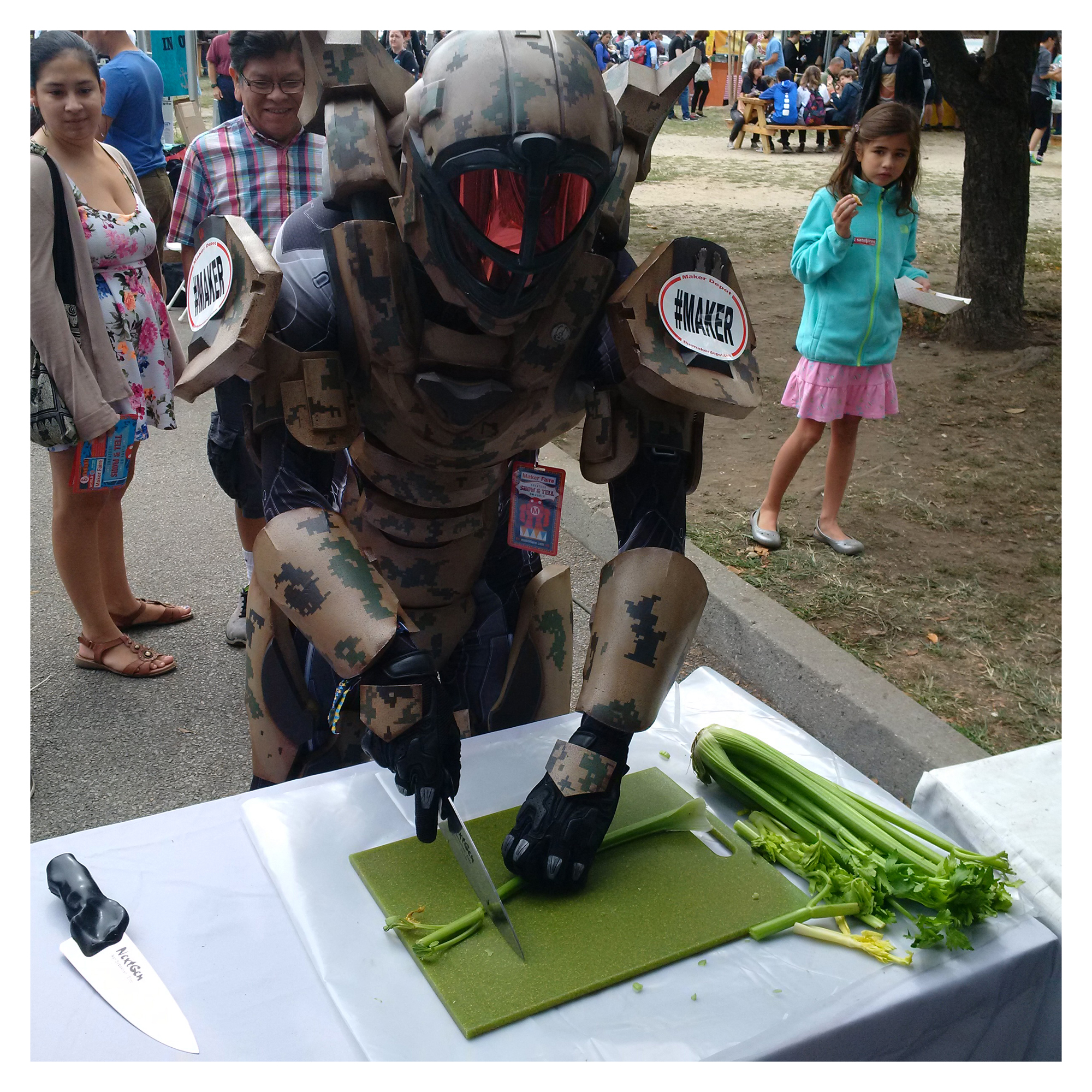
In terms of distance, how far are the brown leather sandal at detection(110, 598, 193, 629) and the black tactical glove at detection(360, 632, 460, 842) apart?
2465 mm

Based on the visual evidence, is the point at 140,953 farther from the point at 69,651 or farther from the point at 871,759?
the point at 69,651

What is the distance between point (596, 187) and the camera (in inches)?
58.2

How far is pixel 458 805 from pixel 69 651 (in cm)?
231

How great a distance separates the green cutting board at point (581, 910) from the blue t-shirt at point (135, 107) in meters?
3.86

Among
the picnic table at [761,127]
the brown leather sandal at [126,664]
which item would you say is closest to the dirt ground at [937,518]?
the brown leather sandal at [126,664]

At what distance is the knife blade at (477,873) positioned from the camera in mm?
1498

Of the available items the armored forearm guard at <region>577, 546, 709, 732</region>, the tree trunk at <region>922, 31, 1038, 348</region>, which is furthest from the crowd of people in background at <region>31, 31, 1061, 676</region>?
the tree trunk at <region>922, 31, 1038, 348</region>

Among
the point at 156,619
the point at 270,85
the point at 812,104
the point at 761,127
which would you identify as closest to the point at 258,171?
the point at 270,85

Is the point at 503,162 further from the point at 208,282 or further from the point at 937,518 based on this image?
the point at 937,518

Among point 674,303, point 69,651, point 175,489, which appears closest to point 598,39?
point 175,489

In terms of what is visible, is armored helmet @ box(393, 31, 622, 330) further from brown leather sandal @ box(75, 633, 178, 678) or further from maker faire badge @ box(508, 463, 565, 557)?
brown leather sandal @ box(75, 633, 178, 678)

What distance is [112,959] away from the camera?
1.43 meters

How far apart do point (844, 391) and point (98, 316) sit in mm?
2468

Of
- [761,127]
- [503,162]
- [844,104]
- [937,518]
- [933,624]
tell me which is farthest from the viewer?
[761,127]
